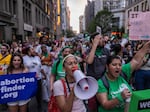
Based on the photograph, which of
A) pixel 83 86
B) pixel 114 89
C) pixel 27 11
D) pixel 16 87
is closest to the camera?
pixel 83 86

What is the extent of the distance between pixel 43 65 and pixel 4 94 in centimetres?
254

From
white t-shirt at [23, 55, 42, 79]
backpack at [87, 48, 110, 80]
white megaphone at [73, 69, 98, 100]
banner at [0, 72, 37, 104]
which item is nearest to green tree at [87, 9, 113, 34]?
white t-shirt at [23, 55, 42, 79]

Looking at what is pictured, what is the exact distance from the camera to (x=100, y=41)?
16.4ft

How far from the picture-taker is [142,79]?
17.5 feet

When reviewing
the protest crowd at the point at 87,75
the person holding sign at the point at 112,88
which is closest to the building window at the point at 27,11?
the protest crowd at the point at 87,75

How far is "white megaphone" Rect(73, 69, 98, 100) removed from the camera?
2.19 m

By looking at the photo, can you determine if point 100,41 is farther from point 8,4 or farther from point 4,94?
point 8,4

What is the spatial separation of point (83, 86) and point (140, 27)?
3.32 metres

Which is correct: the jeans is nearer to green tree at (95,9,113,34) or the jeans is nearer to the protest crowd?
the protest crowd

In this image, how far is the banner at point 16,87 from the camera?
482 cm

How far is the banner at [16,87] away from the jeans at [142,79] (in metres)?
2.08

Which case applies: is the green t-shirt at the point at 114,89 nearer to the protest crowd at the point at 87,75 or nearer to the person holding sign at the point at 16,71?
the protest crowd at the point at 87,75

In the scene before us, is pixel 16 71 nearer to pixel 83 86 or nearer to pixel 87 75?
pixel 87 75

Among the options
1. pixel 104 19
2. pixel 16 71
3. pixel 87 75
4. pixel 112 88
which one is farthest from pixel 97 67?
pixel 104 19
